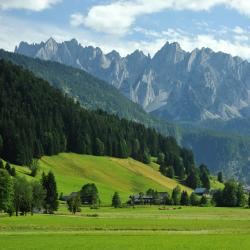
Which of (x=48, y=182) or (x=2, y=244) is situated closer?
(x=2, y=244)

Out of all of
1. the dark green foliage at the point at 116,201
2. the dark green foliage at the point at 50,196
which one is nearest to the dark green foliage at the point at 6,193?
the dark green foliage at the point at 50,196

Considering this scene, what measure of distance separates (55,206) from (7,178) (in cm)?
2921

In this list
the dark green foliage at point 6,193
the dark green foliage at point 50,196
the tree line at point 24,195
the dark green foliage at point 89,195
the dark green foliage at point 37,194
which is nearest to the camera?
the dark green foliage at point 6,193

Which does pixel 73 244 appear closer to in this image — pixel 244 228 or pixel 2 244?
pixel 2 244

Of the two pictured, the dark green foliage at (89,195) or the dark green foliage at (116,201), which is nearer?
the dark green foliage at (116,201)

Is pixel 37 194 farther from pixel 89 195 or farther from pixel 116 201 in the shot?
pixel 89 195

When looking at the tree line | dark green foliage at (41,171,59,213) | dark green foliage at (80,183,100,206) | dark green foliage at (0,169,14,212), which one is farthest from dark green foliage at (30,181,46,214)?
dark green foliage at (80,183,100,206)

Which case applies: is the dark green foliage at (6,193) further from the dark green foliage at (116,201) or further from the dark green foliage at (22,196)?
the dark green foliage at (116,201)

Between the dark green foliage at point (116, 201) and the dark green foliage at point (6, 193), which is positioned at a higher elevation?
the dark green foliage at point (6, 193)

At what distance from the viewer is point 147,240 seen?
66.0 metres

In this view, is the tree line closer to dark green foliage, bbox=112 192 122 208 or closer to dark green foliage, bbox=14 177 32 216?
dark green foliage, bbox=14 177 32 216

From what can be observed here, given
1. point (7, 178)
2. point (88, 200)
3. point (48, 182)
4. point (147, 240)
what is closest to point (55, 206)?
point (48, 182)

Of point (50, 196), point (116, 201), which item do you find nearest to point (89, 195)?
point (116, 201)

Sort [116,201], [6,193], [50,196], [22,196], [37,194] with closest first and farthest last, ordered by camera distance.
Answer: [6,193] < [22,196] < [37,194] < [50,196] < [116,201]
